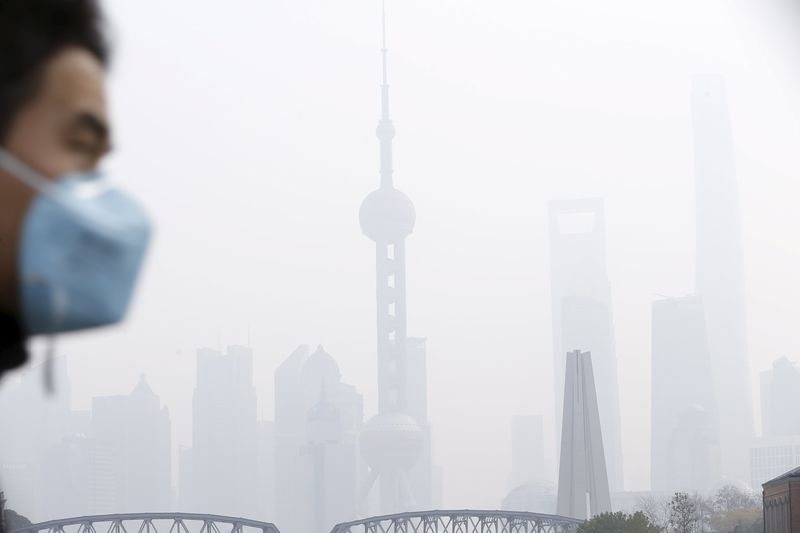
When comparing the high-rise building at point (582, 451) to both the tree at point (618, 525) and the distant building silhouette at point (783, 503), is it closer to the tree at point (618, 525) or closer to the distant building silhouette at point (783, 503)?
the tree at point (618, 525)

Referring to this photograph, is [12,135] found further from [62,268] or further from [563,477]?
[563,477]

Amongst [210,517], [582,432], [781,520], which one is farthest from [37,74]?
[582,432]

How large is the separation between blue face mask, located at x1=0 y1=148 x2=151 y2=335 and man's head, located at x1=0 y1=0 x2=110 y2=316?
0.02 metres

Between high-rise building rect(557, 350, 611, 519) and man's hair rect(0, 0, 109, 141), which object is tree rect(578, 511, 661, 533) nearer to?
high-rise building rect(557, 350, 611, 519)

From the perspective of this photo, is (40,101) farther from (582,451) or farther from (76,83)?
(582,451)

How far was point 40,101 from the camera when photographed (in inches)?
59.2

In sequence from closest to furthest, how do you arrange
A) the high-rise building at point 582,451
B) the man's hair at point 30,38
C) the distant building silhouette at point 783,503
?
1. the man's hair at point 30,38
2. the distant building silhouette at point 783,503
3. the high-rise building at point 582,451

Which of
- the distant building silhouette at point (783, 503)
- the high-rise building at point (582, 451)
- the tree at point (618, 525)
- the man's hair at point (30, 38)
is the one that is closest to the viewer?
the man's hair at point (30, 38)

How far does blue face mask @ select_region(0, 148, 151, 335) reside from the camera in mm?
1471

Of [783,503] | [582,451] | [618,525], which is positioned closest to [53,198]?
[783,503]

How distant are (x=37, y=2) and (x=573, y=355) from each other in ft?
477

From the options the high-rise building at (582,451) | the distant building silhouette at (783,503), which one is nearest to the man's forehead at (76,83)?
the distant building silhouette at (783,503)

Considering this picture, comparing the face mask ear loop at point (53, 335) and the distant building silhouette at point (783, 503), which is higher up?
the distant building silhouette at point (783, 503)

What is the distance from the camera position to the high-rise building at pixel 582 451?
140375mm
